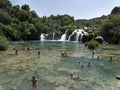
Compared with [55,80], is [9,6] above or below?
above

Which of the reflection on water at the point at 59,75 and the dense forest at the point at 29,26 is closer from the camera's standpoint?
the reflection on water at the point at 59,75

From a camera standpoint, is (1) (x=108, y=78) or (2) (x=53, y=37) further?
(2) (x=53, y=37)

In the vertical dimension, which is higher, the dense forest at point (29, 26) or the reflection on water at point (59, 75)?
the dense forest at point (29, 26)

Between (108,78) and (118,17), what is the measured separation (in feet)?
207

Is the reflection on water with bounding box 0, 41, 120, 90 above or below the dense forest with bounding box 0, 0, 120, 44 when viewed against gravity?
below

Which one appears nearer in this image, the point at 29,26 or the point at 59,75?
the point at 59,75

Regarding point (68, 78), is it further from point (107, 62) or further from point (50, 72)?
point (107, 62)

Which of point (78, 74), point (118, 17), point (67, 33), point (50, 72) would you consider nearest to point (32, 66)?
point (50, 72)

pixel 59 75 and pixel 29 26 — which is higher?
pixel 29 26

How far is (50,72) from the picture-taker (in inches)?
1497

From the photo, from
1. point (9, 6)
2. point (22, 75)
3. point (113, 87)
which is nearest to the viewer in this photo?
point (113, 87)

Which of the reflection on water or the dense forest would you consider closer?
the reflection on water

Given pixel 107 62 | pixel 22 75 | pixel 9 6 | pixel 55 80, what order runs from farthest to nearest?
pixel 9 6 → pixel 107 62 → pixel 22 75 → pixel 55 80

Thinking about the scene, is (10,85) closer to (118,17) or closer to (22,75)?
(22,75)
